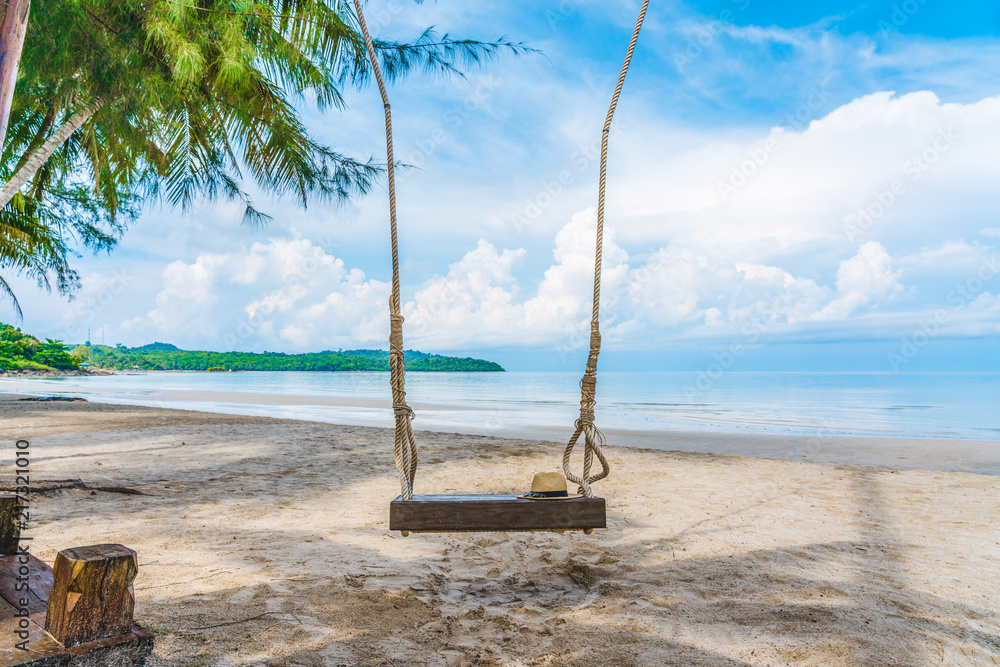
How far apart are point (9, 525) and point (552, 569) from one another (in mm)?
2684

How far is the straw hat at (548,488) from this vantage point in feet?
8.57

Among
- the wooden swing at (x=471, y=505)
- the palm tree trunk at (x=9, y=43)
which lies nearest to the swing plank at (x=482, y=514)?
the wooden swing at (x=471, y=505)

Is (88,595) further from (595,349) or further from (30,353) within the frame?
(30,353)

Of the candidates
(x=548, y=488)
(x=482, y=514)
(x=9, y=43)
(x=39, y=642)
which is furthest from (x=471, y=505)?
(x=9, y=43)

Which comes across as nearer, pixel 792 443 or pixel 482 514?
pixel 482 514

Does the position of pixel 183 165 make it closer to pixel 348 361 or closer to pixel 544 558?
pixel 544 558

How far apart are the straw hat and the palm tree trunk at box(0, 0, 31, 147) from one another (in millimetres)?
2465

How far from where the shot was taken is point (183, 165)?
745 cm

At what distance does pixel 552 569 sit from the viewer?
11.7 feet

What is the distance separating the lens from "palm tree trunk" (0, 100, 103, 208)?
17.7 ft

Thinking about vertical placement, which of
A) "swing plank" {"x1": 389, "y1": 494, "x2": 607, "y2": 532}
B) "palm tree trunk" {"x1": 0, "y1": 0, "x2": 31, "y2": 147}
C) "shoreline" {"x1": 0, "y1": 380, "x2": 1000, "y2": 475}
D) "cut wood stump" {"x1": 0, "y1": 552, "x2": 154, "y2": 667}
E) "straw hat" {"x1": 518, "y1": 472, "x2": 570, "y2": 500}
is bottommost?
"shoreline" {"x1": 0, "y1": 380, "x2": 1000, "y2": 475}

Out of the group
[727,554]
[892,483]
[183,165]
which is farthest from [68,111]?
[892,483]

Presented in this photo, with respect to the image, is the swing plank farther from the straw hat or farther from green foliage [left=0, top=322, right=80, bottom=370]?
green foliage [left=0, top=322, right=80, bottom=370]

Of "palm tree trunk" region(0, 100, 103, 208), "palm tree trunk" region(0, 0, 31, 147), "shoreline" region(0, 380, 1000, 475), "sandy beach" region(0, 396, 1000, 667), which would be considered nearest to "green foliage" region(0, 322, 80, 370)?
"shoreline" region(0, 380, 1000, 475)
